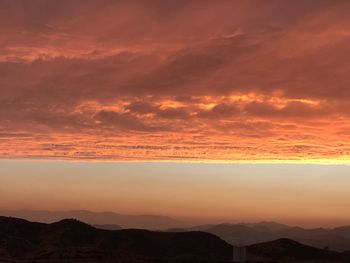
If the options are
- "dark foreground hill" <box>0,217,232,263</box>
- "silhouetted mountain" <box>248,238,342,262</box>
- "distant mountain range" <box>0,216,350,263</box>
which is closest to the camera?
"silhouetted mountain" <box>248,238,342,262</box>

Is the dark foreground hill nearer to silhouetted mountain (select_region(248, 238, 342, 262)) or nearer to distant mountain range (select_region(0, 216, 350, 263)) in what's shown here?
distant mountain range (select_region(0, 216, 350, 263))

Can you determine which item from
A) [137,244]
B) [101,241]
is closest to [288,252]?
[137,244]

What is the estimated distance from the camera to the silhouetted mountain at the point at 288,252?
11550cm

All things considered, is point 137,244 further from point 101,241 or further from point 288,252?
point 288,252

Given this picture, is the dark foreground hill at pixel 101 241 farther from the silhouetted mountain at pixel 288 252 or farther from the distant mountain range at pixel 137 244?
the silhouetted mountain at pixel 288 252

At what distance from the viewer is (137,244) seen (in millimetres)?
126000

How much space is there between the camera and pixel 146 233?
5231 inches

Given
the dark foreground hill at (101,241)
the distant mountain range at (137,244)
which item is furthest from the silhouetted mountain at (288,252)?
the dark foreground hill at (101,241)

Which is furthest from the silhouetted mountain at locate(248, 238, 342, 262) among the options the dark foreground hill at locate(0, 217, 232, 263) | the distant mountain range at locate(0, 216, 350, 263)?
the dark foreground hill at locate(0, 217, 232, 263)

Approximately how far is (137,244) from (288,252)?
3581 cm

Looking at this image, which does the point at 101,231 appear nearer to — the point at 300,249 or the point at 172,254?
the point at 172,254

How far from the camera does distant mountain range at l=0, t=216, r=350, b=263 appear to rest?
11719 centimetres

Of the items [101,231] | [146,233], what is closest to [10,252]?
[101,231]

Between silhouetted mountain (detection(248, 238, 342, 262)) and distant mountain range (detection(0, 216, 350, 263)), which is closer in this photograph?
silhouetted mountain (detection(248, 238, 342, 262))
